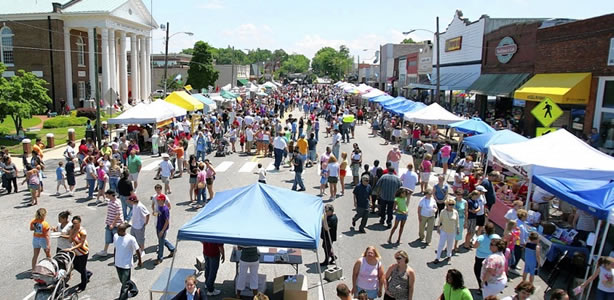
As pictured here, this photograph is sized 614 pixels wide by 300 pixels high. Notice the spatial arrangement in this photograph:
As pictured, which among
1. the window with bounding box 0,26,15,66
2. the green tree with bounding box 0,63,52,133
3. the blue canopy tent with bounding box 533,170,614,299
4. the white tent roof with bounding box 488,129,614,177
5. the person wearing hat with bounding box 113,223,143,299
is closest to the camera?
the person wearing hat with bounding box 113,223,143,299

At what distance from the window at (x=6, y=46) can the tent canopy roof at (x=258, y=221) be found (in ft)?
160

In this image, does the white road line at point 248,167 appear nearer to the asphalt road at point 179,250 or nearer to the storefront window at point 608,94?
the asphalt road at point 179,250

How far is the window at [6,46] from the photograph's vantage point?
47.6 m

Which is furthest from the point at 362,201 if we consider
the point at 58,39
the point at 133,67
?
the point at 133,67

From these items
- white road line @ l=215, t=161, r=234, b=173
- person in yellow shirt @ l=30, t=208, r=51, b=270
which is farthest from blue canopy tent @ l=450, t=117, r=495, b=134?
person in yellow shirt @ l=30, t=208, r=51, b=270

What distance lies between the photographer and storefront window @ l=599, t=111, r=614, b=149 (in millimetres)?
20719

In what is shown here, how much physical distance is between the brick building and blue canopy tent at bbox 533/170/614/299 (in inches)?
451

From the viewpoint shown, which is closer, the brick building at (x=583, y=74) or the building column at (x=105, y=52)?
the brick building at (x=583, y=74)

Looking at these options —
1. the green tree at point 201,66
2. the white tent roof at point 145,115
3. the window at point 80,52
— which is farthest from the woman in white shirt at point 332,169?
the green tree at point 201,66

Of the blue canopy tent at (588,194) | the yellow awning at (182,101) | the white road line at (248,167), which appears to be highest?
the yellow awning at (182,101)

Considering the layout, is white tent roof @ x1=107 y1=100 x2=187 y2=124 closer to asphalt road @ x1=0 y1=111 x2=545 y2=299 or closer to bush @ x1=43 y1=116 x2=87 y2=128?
asphalt road @ x1=0 y1=111 x2=545 y2=299

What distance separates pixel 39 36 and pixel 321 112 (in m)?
28.0

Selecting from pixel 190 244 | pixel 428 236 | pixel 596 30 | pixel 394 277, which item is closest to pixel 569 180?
pixel 428 236

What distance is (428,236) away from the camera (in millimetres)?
11500
